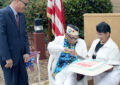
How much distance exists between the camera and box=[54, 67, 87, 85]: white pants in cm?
350

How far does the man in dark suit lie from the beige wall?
1418 mm

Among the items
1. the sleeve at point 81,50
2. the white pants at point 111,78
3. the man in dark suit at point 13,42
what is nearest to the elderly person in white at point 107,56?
the white pants at point 111,78

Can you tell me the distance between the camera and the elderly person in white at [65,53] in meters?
3.69

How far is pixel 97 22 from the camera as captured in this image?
443 cm

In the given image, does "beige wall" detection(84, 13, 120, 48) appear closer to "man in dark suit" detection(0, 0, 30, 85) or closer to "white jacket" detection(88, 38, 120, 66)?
"white jacket" detection(88, 38, 120, 66)

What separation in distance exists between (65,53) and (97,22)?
1.08 meters

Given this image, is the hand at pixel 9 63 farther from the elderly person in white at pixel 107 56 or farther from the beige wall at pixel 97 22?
the beige wall at pixel 97 22

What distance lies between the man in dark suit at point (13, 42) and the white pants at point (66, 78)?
0.57 metres

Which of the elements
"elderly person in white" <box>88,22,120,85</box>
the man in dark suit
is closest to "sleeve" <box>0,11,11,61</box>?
the man in dark suit

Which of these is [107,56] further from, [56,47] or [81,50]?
[56,47]

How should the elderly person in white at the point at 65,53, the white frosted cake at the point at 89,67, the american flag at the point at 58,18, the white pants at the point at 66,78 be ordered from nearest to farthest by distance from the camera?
the white frosted cake at the point at 89,67
the white pants at the point at 66,78
the elderly person in white at the point at 65,53
the american flag at the point at 58,18

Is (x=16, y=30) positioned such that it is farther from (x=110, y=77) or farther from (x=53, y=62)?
(x=110, y=77)

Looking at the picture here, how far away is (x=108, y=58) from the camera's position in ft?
11.5

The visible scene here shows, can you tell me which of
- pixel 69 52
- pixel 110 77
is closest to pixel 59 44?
pixel 69 52
